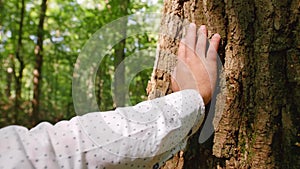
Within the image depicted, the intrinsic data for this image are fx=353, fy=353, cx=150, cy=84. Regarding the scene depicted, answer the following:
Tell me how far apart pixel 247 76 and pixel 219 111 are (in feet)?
0.55

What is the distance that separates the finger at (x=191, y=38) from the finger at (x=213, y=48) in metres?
0.06

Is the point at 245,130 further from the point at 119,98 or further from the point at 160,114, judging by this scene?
the point at 119,98

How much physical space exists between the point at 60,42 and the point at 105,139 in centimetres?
823

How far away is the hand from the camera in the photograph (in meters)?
1.23

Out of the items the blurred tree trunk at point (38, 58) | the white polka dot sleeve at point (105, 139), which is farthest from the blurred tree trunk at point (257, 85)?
the blurred tree trunk at point (38, 58)

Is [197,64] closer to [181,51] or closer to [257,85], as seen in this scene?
[181,51]

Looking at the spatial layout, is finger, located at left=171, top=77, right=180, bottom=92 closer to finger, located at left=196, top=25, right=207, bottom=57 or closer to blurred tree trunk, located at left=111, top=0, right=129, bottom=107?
finger, located at left=196, top=25, right=207, bottom=57

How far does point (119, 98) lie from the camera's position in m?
1.84

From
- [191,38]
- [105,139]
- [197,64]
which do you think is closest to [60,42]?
[191,38]

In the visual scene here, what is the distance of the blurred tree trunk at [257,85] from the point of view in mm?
1268

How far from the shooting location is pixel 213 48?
1313 mm

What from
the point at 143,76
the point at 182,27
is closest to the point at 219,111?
the point at 182,27

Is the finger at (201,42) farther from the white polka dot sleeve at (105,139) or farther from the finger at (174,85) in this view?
the white polka dot sleeve at (105,139)

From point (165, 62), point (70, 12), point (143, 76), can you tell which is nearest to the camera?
point (165, 62)
